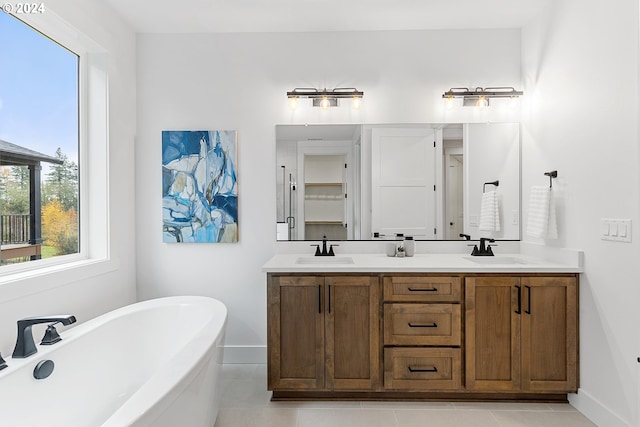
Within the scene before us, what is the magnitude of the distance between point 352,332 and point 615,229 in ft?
5.14

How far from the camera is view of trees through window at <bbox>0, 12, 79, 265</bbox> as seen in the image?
207cm

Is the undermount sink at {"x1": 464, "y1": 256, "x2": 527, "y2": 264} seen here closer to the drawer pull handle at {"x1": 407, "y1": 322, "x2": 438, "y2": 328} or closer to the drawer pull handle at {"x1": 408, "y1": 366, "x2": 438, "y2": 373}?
the drawer pull handle at {"x1": 407, "y1": 322, "x2": 438, "y2": 328}

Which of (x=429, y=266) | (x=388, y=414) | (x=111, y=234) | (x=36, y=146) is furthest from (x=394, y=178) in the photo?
(x=36, y=146)

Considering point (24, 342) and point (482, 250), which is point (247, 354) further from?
point (482, 250)

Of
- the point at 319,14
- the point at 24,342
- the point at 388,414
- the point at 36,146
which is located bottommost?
the point at 388,414

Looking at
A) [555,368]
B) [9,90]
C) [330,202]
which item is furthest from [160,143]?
[555,368]

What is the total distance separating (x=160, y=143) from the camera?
3098 millimetres

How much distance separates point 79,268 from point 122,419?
5.30ft

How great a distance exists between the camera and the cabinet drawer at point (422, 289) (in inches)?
93.0

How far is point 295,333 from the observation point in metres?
2.37

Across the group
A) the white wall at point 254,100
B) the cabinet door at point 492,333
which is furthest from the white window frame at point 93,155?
the cabinet door at point 492,333

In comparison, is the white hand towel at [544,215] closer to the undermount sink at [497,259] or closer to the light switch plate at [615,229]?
the undermount sink at [497,259]

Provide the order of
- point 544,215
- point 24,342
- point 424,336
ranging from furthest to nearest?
point 544,215
point 424,336
point 24,342

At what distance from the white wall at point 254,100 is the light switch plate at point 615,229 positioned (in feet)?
4.09
